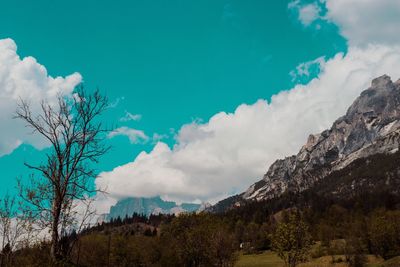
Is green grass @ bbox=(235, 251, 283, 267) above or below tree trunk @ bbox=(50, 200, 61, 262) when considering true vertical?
below

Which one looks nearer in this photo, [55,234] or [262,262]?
[55,234]

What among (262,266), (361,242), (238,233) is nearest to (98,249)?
(262,266)

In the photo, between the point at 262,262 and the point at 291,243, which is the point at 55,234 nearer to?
the point at 291,243

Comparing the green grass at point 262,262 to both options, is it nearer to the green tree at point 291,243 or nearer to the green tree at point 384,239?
the green tree at point 384,239

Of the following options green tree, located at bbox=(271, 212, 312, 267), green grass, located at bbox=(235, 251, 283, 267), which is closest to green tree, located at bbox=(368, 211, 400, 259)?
green grass, located at bbox=(235, 251, 283, 267)

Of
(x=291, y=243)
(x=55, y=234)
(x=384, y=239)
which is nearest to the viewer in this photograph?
(x=55, y=234)

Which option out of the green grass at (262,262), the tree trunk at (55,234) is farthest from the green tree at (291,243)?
the green grass at (262,262)

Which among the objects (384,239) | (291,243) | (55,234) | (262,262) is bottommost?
(262,262)

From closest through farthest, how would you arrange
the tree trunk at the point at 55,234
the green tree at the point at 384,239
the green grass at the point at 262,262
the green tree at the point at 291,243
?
the tree trunk at the point at 55,234, the green tree at the point at 291,243, the green tree at the point at 384,239, the green grass at the point at 262,262

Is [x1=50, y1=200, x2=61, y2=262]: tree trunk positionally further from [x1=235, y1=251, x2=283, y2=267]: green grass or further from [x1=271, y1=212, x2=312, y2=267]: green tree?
[x1=235, y1=251, x2=283, y2=267]: green grass

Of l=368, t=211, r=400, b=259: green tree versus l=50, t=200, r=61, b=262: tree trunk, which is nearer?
l=50, t=200, r=61, b=262: tree trunk

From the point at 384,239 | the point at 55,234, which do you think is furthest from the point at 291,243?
the point at 384,239

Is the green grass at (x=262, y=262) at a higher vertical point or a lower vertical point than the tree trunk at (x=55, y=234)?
lower

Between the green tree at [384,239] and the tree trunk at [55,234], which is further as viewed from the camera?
the green tree at [384,239]
